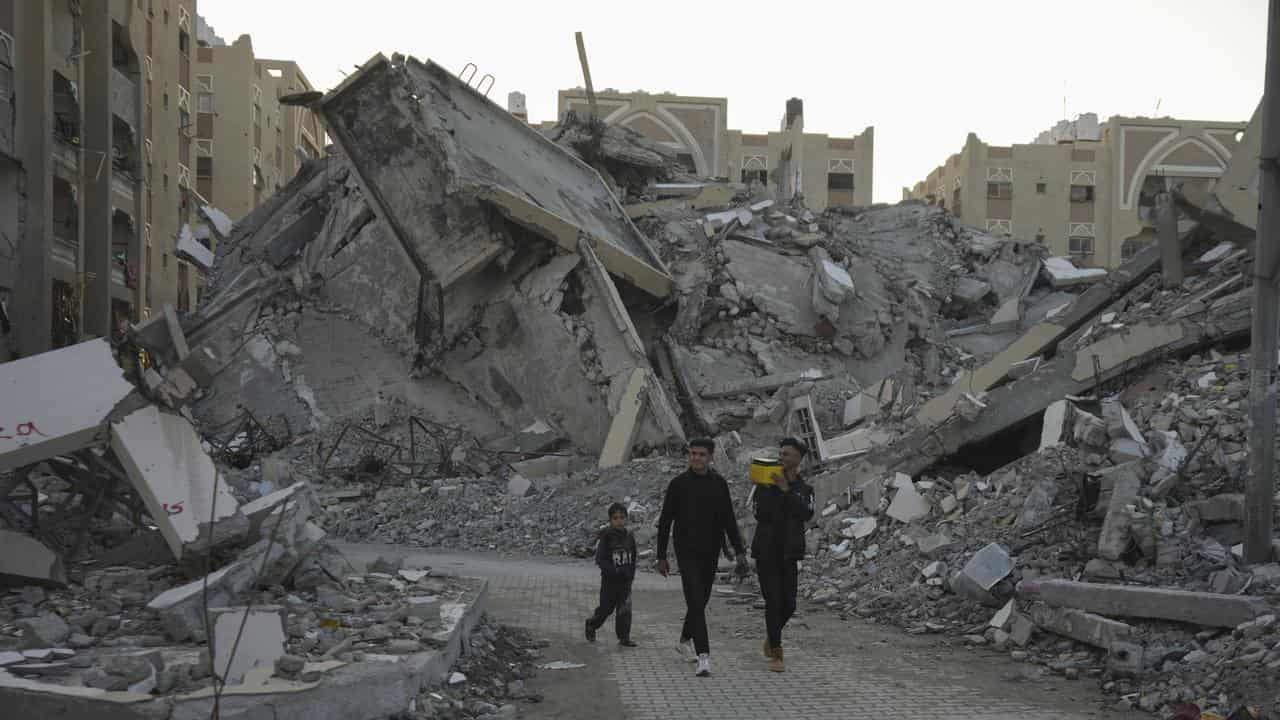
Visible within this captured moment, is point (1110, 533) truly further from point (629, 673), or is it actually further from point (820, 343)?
point (820, 343)

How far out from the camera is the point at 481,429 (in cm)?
1831

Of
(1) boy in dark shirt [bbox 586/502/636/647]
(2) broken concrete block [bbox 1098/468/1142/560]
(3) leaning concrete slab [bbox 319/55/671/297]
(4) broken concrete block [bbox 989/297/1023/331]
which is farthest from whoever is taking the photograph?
(4) broken concrete block [bbox 989/297/1023/331]

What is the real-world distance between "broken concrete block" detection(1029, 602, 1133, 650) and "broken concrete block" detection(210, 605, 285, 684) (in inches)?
173

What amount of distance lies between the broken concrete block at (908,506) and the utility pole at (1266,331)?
311 cm

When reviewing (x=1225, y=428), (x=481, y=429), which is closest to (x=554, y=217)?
(x=481, y=429)

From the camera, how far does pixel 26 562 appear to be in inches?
236

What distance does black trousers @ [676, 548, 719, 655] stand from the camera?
6039mm

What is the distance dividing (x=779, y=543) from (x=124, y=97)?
22.3 metres

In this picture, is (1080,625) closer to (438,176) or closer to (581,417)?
(581,417)

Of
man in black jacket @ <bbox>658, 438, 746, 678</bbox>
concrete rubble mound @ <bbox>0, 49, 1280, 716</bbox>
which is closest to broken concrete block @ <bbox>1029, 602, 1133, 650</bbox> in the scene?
concrete rubble mound @ <bbox>0, 49, 1280, 716</bbox>

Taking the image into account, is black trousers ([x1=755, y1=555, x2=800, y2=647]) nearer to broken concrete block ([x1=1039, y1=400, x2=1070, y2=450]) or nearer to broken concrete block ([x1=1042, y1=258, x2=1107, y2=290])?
broken concrete block ([x1=1039, y1=400, x2=1070, y2=450])

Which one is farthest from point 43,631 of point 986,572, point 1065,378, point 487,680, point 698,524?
point 1065,378

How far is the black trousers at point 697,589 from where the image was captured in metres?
6.04

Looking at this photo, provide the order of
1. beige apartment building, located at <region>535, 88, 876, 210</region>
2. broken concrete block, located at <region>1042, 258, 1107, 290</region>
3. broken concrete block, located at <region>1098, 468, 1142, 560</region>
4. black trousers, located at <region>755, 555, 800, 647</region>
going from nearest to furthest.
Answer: black trousers, located at <region>755, 555, 800, 647</region>, broken concrete block, located at <region>1098, 468, 1142, 560</region>, broken concrete block, located at <region>1042, 258, 1107, 290</region>, beige apartment building, located at <region>535, 88, 876, 210</region>
